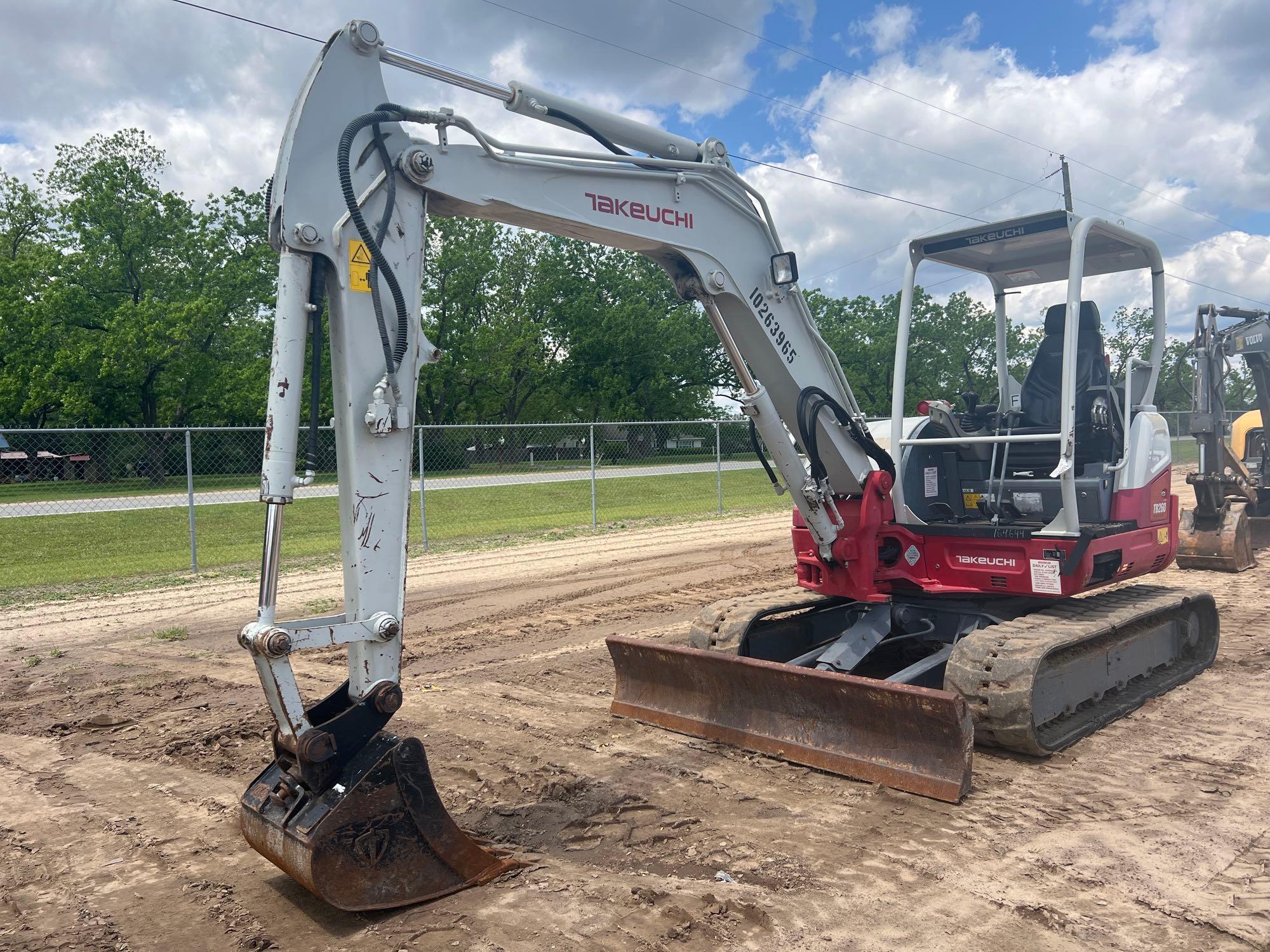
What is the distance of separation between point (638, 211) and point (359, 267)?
1.64m

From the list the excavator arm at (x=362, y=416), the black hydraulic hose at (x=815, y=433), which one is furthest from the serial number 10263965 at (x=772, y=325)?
the excavator arm at (x=362, y=416)

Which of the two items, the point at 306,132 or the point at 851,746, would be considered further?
the point at 851,746

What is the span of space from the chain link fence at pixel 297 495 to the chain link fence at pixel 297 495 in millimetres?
49

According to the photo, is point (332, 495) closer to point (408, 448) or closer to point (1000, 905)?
point (408, 448)

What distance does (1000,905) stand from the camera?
12.0ft

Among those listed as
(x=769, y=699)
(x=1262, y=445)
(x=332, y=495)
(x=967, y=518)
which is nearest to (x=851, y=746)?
(x=769, y=699)

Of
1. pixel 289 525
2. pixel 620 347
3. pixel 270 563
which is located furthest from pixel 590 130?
pixel 620 347

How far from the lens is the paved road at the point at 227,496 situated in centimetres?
1544

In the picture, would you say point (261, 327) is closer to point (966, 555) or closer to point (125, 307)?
point (125, 307)

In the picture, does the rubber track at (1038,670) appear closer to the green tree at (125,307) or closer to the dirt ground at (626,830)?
the dirt ground at (626,830)

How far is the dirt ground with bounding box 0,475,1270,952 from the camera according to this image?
357 centimetres

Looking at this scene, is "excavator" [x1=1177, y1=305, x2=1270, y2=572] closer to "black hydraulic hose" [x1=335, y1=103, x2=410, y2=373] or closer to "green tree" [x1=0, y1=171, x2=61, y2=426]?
"black hydraulic hose" [x1=335, y1=103, x2=410, y2=373]

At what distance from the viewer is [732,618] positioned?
6.39 metres

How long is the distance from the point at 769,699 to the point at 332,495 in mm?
14981
